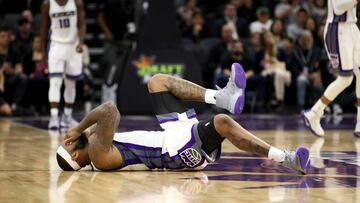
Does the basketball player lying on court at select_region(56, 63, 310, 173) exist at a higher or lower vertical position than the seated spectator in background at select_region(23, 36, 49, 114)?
higher

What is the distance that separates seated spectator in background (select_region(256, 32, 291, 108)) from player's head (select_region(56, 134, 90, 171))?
9.32 metres

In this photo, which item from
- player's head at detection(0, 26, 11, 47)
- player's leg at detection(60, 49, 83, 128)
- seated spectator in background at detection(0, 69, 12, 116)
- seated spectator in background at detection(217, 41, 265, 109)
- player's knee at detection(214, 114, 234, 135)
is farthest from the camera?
seated spectator in background at detection(217, 41, 265, 109)

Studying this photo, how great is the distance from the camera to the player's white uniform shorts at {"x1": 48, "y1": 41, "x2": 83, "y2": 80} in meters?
12.3

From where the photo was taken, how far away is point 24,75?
1546 centimetres

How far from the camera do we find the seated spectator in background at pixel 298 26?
55.6 ft

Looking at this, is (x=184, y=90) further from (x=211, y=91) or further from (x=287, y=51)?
(x=287, y=51)

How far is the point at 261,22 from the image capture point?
17.3 meters

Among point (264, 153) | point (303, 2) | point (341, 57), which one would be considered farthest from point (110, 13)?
point (264, 153)

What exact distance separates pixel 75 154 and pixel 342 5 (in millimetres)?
4507

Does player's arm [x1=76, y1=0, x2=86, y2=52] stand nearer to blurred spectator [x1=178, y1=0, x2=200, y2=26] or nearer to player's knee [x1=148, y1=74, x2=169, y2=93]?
blurred spectator [x1=178, y1=0, x2=200, y2=26]

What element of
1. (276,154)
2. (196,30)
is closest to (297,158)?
(276,154)

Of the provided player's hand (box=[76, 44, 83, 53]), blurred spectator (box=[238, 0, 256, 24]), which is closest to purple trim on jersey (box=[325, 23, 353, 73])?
player's hand (box=[76, 44, 83, 53])

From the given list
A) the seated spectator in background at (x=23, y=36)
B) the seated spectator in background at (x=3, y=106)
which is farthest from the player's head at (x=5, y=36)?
the seated spectator in background at (x=3, y=106)

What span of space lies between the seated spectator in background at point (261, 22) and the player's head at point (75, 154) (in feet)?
34.0
